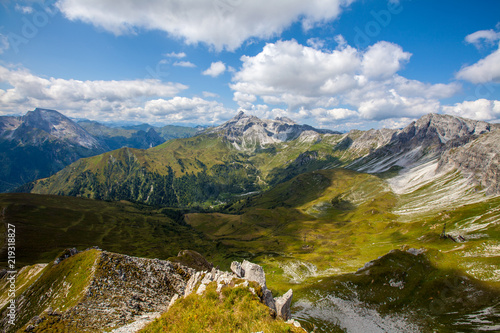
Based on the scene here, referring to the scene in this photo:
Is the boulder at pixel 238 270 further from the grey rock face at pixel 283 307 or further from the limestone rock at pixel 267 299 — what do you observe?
the limestone rock at pixel 267 299

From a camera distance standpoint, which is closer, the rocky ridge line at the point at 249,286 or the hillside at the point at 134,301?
the hillside at the point at 134,301

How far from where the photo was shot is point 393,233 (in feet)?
535

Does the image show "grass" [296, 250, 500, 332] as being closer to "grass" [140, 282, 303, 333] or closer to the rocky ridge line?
the rocky ridge line

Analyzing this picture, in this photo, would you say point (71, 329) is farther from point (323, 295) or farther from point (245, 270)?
point (323, 295)

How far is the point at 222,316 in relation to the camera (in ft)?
75.4

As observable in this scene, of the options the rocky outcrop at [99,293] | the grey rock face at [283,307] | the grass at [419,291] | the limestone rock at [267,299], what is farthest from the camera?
the grass at [419,291]

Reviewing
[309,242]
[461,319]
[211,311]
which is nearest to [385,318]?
[461,319]

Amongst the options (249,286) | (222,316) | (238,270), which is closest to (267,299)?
(249,286)

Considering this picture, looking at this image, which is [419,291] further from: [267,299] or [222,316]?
[222,316]

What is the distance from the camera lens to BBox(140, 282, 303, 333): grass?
2172 centimetres

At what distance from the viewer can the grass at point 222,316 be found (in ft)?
71.3

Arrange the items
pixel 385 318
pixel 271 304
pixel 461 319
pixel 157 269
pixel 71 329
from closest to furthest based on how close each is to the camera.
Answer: pixel 71 329
pixel 271 304
pixel 157 269
pixel 461 319
pixel 385 318

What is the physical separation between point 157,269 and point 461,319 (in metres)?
62.4

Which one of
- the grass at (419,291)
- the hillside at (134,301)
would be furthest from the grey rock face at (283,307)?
the grass at (419,291)
